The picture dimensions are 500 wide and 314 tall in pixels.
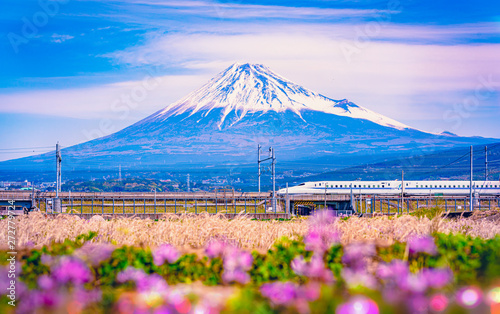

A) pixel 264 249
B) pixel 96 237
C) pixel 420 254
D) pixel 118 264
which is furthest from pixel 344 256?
pixel 96 237

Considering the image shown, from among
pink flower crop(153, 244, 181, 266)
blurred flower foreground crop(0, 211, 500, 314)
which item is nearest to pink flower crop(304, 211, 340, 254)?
blurred flower foreground crop(0, 211, 500, 314)

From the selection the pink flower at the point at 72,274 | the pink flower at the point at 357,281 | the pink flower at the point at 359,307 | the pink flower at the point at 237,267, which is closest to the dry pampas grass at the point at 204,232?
the pink flower at the point at 237,267

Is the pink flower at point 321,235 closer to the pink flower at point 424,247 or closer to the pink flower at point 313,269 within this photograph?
the pink flower at point 313,269

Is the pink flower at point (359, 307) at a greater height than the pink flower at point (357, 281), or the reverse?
the pink flower at point (359, 307)

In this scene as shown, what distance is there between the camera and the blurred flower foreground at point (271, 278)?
6.39m

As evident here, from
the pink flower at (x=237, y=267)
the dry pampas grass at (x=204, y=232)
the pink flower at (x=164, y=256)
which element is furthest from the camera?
the dry pampas grass at (x=204, y=232)

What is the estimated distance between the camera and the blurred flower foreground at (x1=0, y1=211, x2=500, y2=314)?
21.0 ft

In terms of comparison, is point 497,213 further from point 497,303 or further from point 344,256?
point 497,303

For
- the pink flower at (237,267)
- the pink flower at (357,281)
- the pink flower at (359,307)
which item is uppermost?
the pink flower at (359,307)

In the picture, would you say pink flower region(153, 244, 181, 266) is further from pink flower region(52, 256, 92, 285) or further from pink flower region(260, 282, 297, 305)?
pink flower region(260, 282, 297, 305)

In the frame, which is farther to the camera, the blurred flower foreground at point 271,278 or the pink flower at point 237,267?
the pink flower at point 237,267

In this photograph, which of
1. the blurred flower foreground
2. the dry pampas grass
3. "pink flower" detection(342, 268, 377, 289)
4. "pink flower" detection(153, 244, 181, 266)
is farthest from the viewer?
the dry pampas grass

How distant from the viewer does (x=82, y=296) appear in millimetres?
7848

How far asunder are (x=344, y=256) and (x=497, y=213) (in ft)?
40.8
